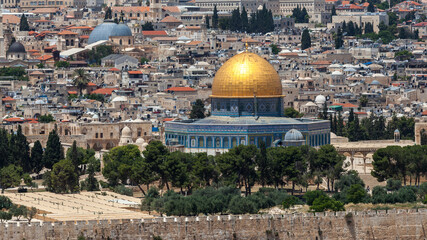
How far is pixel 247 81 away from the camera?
88.3 meters

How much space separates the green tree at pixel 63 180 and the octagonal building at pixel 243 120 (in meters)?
13.4

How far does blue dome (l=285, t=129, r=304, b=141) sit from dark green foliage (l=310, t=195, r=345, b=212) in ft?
64.5

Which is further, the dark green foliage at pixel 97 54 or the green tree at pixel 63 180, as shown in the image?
the dark green foliage at pixel 97 54

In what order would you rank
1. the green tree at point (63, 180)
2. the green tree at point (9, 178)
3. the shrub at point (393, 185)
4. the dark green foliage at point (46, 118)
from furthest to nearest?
the dark green foliage at point (46, 118), the green tree at point (9, 178), the green tree at point (63, 180), the shrub at point (393, 185)

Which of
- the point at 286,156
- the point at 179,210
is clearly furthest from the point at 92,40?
the point at 179,210

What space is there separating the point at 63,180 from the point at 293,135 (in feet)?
50.6

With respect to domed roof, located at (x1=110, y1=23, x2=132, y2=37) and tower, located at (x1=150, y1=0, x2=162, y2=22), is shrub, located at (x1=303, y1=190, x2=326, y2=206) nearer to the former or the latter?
domed roof, located at (x1=110, y1=23, x2=132, y2=37)

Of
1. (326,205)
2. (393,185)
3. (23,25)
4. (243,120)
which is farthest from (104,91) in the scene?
(326,205)

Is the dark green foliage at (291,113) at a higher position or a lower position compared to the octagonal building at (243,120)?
lower

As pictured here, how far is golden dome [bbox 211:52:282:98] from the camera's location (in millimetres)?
88250

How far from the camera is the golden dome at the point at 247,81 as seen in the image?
290 ft

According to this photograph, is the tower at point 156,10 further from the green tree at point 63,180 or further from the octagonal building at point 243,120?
the green tree at point 63,180

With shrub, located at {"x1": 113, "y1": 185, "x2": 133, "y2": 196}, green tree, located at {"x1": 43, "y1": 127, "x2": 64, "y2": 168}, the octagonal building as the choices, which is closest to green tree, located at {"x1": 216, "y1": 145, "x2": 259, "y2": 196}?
shrub, located at {"x1": 113, "y1": 185, "x2": 133, "y2": 196}

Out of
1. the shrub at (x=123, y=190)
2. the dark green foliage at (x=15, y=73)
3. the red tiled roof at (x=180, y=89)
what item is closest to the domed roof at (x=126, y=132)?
the shrub at (x=123, y=190)
